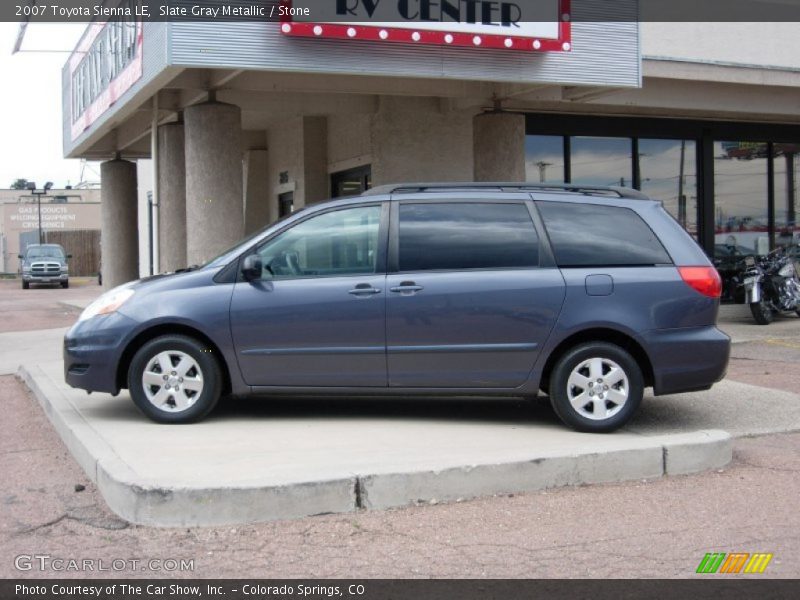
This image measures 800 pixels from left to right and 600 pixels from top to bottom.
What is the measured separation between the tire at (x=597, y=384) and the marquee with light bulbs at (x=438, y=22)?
5.52 metres

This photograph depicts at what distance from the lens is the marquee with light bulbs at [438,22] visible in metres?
10.7

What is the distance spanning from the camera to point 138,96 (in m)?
13.1

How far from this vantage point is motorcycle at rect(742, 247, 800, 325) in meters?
15.0

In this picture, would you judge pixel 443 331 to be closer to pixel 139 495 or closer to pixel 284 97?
pixel 139 495

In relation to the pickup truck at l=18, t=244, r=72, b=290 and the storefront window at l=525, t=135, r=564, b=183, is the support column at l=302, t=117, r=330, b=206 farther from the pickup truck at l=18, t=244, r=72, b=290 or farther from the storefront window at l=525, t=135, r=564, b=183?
the pickup truck at l=18, t=244, r=72, b=290

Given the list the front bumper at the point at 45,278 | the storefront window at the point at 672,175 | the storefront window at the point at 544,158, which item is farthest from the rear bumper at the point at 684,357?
the front bumper at the point at 45,278

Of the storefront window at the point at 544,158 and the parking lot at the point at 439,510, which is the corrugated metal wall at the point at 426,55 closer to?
the storefront window at the point at 544,158

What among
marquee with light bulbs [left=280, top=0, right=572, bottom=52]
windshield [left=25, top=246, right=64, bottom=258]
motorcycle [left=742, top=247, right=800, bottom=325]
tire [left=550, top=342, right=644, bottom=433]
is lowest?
tire [left=550, top=342, right=644, bottom=433]

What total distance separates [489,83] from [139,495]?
377 inches

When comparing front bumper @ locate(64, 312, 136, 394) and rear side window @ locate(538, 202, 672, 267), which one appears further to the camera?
rear side window @ locate(538, 202, 672, 267)

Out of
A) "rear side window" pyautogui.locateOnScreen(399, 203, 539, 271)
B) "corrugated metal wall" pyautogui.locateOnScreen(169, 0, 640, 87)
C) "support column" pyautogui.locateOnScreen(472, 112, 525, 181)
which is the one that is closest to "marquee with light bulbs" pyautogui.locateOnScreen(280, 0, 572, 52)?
"corrugated metal wall" pyautogui.locateOnScreen(169, 0, 640, 87)

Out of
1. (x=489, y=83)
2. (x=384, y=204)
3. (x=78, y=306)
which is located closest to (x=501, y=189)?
(x=384, y=204)

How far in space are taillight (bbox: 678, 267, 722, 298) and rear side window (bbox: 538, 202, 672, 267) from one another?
0.16 m
